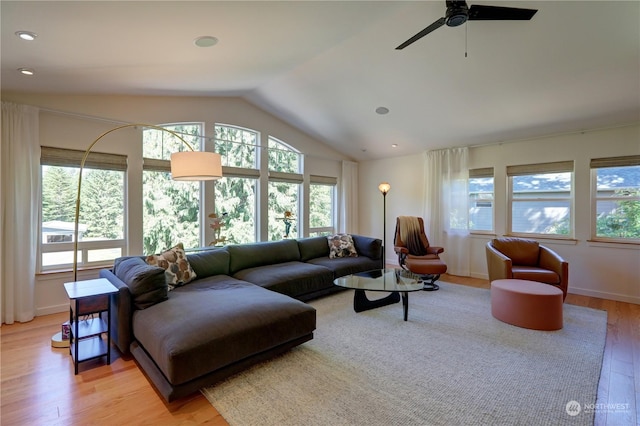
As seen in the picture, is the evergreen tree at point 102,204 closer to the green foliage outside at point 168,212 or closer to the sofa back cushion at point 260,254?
the green foliage outside at point 168,212

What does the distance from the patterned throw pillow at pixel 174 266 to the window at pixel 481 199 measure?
482cm

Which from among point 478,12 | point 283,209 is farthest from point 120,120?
point 478,12

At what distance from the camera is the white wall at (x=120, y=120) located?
3.51 meters

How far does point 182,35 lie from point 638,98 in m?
5.05

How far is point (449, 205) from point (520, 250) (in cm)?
153

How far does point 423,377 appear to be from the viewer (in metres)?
2.25

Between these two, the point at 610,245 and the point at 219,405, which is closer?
the point at 219,405

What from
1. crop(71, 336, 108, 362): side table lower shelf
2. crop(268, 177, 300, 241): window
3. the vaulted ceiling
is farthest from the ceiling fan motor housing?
crop(268, 177, 300, 241): window

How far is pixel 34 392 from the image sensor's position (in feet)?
6.86

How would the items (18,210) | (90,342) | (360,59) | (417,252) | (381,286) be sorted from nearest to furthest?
(90,342), (18,210), (381,286), (360,59), (417,252)

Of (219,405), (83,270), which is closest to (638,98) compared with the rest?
(219,405)

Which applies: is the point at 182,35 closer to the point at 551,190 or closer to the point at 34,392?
the point at 34,392

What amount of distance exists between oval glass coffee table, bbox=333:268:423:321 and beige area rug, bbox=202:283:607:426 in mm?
283

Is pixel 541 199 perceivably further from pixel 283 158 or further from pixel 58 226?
pixel 58 226
